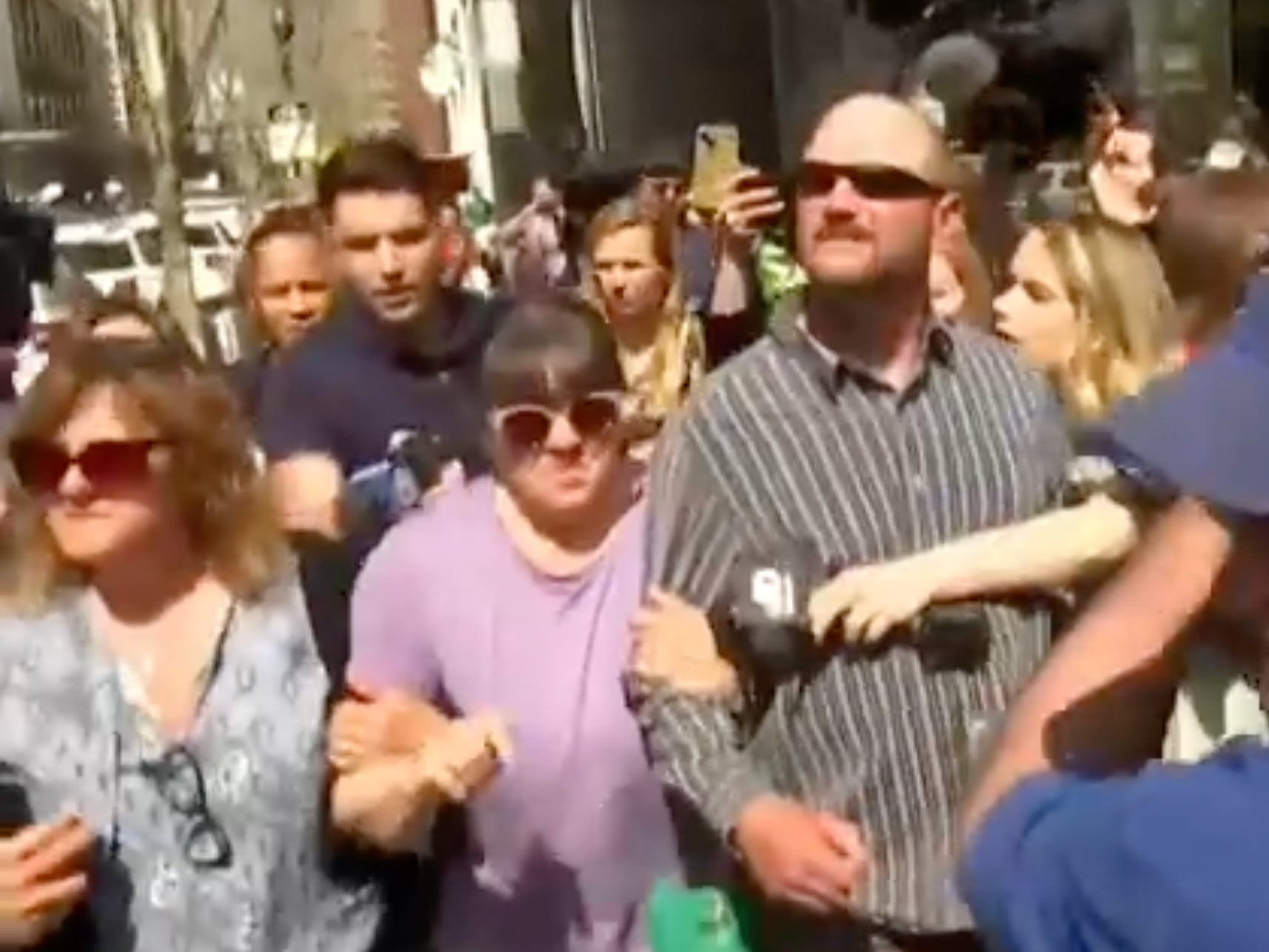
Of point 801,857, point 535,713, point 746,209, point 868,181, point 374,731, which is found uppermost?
point 868,181

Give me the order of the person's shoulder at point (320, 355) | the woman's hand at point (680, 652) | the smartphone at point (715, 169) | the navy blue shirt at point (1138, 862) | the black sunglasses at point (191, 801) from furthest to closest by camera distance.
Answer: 1. the smartphone at point (715, 169)
2. the person's shoulder at point (320, 355)
3. the woman's hand at point (680, 652)
4. the black sunglasses at point (191, 801)
5. the navy blue shirt at point (1138, 862)

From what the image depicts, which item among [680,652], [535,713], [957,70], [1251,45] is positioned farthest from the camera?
[957,70]

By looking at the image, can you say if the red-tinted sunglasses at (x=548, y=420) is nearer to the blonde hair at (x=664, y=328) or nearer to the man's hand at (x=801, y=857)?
the man's hand at (x=801, y=857)

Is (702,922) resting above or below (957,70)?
below

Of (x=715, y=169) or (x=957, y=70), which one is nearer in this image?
(x=715, y=169)

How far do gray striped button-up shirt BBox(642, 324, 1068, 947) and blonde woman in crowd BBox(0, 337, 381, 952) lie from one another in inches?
22.2

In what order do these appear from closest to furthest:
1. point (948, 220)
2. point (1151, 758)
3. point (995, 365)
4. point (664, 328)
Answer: point (1151, 758) → point (995, 365) → point (948, 220) → point (664, 328)

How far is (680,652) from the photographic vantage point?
4371 mm

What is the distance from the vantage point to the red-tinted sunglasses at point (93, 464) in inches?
166

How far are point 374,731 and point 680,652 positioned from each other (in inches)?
17.7

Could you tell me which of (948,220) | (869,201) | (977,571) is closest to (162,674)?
(977,571)

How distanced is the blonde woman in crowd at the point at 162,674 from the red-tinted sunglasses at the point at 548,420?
545mm

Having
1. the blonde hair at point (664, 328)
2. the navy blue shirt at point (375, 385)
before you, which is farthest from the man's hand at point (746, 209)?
the navy blue shirt at point (375, 385)

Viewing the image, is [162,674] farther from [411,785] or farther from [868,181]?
[868,181]
